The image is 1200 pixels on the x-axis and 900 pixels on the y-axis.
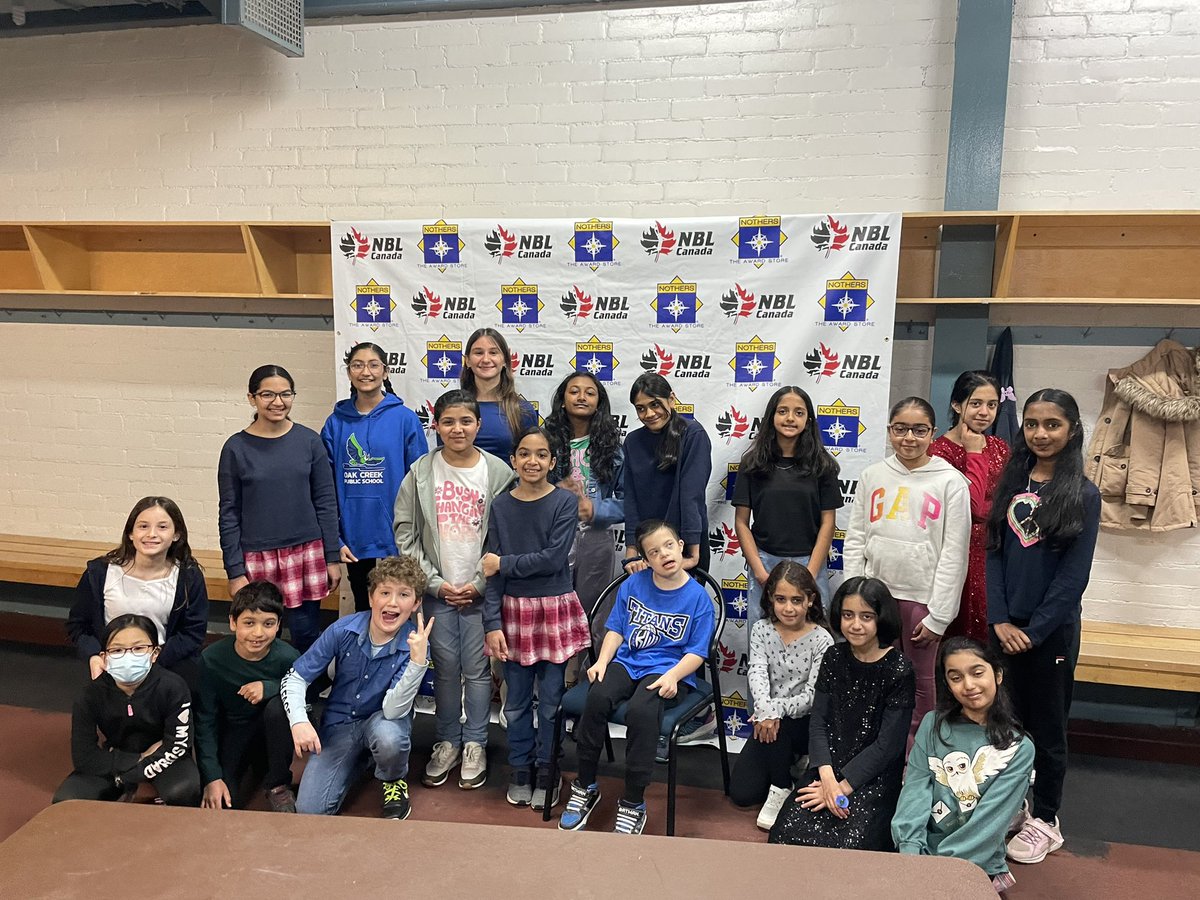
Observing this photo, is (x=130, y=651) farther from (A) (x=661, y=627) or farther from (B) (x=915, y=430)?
(B) (x=915, y=430)

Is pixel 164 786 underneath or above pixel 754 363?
underneath

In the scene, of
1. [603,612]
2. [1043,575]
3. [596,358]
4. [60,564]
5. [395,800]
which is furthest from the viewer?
[60,564]

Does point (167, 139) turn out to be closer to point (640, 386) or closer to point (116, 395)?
point (116, 395)

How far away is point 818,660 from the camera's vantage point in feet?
9.05

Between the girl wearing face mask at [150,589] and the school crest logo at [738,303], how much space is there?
2.19 meters

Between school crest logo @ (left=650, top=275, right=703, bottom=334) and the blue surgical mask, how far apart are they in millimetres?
2237

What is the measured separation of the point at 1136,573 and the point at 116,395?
4956mm

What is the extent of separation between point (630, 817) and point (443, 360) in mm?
2042

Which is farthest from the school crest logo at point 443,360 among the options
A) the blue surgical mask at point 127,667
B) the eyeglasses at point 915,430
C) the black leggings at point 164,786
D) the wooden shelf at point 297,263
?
the eyeglasses at point 915,430

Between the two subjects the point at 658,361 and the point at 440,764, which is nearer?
the point at 440,764

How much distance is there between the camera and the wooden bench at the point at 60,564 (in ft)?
13.2

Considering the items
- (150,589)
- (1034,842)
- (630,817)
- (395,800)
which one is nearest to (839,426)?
(1034,842)

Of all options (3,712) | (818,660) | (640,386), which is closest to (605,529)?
(640,386)

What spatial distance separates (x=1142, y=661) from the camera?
3158mm
